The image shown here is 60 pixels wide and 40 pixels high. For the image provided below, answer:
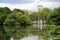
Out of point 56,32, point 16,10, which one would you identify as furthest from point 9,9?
point 56,32

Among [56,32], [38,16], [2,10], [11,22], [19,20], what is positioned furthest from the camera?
[38,16]

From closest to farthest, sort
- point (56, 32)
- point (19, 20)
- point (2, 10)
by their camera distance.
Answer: point (56, 32), point (19, 20), point (2, 10)

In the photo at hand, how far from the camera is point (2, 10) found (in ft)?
174

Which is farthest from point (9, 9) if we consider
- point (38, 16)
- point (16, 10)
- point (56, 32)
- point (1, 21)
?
point (56, 32)

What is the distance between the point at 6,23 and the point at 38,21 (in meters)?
17.3

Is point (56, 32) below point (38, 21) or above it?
above

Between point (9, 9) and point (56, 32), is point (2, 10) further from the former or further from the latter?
point (56, 32)

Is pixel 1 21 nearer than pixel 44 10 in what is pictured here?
Yes

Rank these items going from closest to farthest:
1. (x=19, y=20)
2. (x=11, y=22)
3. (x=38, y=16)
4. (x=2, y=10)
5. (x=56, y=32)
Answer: (x=56, y=32)
(x=11, y=22)
(x=19, y=20)
(x=2, y=10)
(x=38, y=16)

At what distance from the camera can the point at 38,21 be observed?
58.9 m

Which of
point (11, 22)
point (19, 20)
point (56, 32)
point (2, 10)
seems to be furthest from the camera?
point (2, 10)

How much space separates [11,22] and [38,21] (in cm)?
1706

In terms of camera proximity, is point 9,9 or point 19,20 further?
point 9,9

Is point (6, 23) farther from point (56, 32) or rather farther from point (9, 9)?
point (56, 32)
